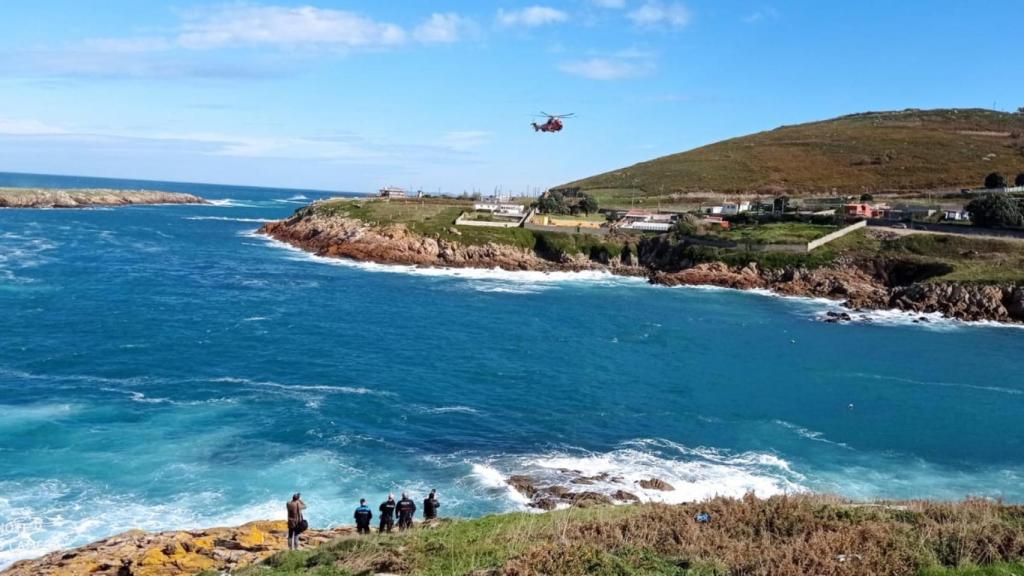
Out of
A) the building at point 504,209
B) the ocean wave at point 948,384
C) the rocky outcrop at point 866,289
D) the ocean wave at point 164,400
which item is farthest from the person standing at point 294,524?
the building at point 504,209

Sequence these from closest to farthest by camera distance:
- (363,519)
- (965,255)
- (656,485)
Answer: (363,519), (656,485), (965,255)

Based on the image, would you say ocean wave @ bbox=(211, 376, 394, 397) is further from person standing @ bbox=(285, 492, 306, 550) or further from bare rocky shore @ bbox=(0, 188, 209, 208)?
bare rocky shore @ bbox=(0, 188, 209, 208)

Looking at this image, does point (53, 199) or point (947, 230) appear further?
point (53, 199)

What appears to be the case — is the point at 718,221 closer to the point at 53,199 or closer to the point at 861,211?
the point at 861,211

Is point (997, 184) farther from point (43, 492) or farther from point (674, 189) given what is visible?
point (43, 492)

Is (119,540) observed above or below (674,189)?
below

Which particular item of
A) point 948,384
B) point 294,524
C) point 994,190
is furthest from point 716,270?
point 294,524

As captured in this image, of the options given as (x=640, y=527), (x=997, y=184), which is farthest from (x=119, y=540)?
(x=997, y=184)
